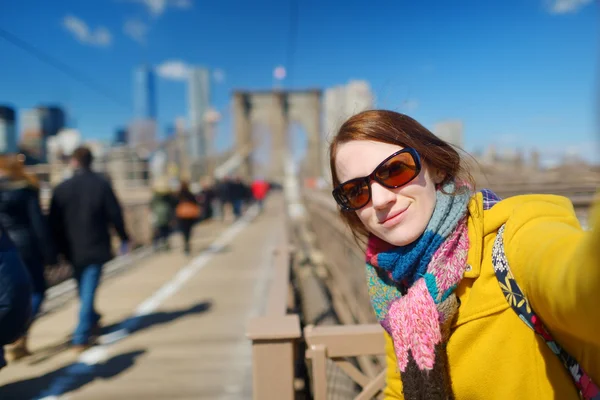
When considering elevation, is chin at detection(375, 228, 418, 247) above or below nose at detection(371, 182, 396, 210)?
below

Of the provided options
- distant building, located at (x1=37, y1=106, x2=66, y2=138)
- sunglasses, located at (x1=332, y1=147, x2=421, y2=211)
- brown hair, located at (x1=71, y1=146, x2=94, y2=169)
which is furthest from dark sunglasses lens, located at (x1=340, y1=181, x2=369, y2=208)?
distant building, located at (x1=37, y1=106, x2=66, y2=138)

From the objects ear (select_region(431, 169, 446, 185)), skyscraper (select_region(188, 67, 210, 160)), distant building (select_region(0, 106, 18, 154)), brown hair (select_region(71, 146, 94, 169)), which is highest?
skyscraper (select_region(188, 67, 210, 160))

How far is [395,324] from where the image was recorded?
1.23 m

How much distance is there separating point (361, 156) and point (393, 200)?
0.18 m

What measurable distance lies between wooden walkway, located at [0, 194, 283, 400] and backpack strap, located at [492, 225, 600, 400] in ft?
7.91

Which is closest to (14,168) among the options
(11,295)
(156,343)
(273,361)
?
(11,295)

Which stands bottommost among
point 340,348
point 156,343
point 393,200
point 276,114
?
point 156,343

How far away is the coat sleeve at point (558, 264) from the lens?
67 centimetres

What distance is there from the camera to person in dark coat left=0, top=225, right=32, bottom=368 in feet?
6.65

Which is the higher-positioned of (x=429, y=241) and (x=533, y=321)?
(x=429, y=241)

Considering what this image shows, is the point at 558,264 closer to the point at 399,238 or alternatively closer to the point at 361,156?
the point at 399,238

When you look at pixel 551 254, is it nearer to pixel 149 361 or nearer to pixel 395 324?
pixel 395 324

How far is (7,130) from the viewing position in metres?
3.62

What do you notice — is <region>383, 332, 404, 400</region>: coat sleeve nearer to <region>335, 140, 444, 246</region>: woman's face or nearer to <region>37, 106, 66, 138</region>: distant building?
<region>335, 140, 444, 246</region>: woman's face
